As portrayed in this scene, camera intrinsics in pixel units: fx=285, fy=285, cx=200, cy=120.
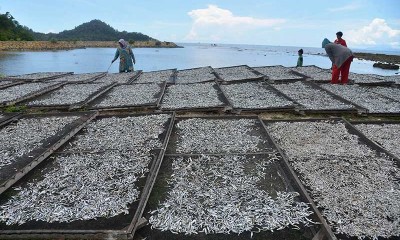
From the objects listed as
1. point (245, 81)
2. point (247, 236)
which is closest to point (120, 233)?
point (247, 236)

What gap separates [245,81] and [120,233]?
10602mm

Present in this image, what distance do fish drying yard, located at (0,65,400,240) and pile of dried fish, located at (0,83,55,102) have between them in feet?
2.51

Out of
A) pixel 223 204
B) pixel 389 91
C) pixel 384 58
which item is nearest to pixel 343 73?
pixel 389 91

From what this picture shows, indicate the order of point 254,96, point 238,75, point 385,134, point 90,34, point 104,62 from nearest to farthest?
point 385,134 < point 254,96 < point 238,75 < point 104,62 < point 90,34

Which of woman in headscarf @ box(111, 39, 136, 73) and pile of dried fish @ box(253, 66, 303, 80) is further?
woman in headscarf @ box(111, 39, 136, 73)

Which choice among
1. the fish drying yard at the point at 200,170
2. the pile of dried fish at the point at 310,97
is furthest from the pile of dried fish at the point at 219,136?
the pile of dried fish at the point at 310,97

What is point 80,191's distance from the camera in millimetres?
4316

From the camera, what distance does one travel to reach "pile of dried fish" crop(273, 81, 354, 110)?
873 centimetres

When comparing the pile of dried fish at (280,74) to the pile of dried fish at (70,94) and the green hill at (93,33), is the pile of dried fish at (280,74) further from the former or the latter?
the green hill at (93,33)

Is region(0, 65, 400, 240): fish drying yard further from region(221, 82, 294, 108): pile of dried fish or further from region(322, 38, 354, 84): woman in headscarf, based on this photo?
region(322, 38, 354, 84): woman in headscarf

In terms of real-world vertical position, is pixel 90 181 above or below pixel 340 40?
below

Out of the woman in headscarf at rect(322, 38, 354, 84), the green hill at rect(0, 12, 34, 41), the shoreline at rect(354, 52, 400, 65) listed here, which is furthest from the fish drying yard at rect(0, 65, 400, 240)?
the green hill at rect(0, 12, 34, 41)

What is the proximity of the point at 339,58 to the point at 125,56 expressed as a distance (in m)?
11.0

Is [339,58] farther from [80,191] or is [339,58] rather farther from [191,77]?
[80,191]
